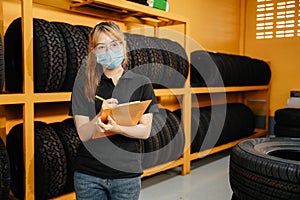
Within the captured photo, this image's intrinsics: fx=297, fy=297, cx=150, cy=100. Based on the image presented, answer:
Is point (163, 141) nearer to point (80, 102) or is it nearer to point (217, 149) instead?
point (217, 149)

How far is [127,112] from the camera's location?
1.22 metres

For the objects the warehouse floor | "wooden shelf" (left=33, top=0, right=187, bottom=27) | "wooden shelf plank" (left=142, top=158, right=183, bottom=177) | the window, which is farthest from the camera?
the window

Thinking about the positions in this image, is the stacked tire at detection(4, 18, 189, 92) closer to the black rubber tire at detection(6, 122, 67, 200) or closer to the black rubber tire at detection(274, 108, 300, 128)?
the black rubber tire at detection(6, 122, 67, 200)

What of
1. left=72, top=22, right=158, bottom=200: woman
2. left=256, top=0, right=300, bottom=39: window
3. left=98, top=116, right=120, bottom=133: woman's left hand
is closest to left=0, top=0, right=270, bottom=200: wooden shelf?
left=72, top=22, right=158, bottom=200: woman

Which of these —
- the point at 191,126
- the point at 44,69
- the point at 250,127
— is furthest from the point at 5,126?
the point at 250,127

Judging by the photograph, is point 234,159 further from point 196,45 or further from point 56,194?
point 196,45

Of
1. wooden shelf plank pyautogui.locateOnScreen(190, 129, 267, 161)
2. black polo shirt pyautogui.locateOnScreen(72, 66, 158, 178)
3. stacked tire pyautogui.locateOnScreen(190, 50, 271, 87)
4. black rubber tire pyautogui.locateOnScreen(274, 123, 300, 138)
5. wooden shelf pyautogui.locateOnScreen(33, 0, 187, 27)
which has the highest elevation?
wooden shelf pyautogui.locateOnScreen(33, 0, 187, 27)

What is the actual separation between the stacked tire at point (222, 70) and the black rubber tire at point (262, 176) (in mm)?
1640

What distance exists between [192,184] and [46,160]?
56.4 inches

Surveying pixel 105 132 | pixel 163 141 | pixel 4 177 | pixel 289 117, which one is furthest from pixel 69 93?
pixel 289 117

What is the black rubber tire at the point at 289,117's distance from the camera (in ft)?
12.6

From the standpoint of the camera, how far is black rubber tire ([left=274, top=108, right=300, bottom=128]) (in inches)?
151

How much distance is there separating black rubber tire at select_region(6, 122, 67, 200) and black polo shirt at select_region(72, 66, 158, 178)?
651mm

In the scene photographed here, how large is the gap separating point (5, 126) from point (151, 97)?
1.34m
